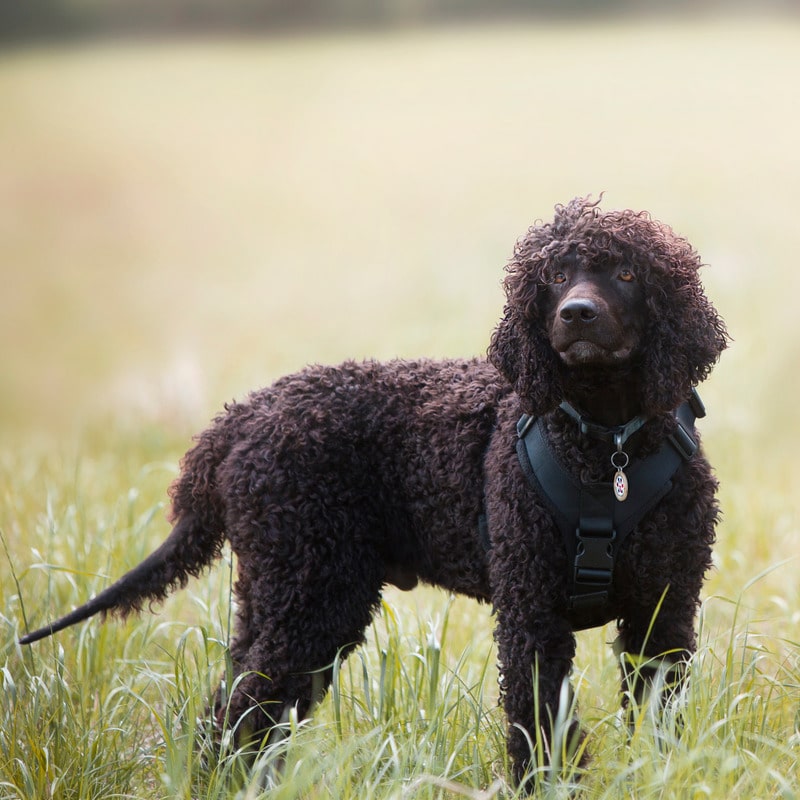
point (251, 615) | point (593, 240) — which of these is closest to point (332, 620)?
point (251, 615)

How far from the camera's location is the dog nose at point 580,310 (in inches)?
99.7

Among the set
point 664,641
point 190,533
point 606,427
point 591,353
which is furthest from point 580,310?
point 190,533

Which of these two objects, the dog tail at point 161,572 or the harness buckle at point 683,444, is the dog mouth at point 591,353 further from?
the dog tail at point 161,572

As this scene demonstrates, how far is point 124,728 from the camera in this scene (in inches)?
128

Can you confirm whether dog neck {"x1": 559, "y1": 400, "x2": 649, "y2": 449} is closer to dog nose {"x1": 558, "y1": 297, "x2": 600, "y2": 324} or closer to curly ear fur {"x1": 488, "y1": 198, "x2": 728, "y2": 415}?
curly ear fur {"x1": 488, "y1": 198, "x2": 728, "y2": 415}

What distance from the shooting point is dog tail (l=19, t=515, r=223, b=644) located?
3135 millimetres

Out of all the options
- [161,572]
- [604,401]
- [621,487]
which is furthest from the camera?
[161,572]

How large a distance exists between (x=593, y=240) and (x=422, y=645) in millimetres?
1409

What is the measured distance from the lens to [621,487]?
2672 millimetres

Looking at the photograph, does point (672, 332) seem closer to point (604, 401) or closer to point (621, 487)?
point (604, 401)

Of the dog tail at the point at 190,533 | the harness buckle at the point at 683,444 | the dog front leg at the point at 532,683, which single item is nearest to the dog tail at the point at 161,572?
the dog tail at the point at 190,533

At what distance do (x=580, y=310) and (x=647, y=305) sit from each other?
27cm

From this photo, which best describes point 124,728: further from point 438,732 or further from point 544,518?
point 544,518

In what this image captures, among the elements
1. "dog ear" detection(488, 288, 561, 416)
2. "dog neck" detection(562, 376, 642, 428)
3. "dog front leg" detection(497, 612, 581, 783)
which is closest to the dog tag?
"dog neck" detection(562, 376, 642, 428)
